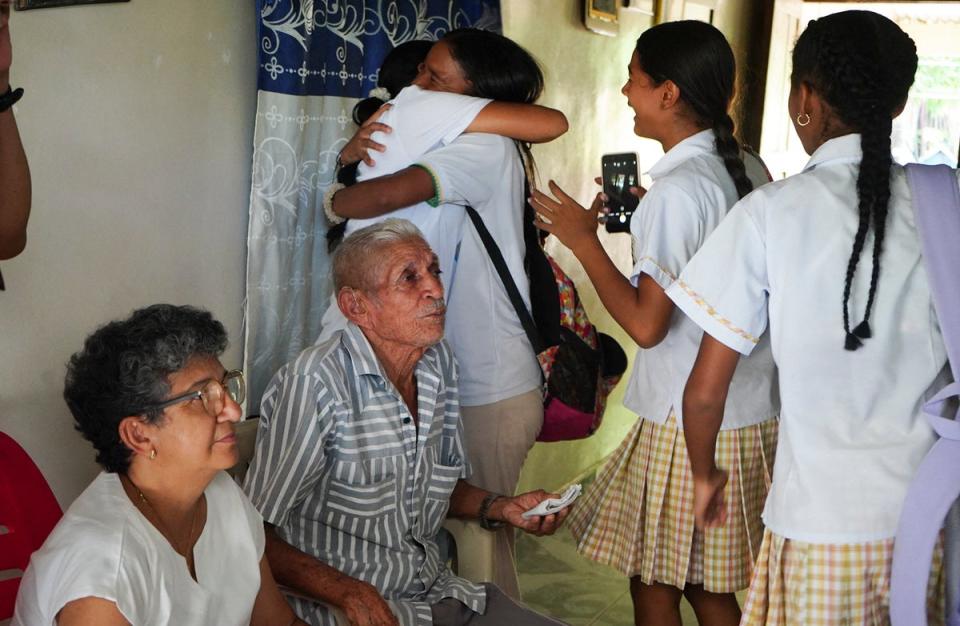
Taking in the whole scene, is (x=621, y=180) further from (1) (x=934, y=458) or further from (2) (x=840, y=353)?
(1) (x=934, y=458)

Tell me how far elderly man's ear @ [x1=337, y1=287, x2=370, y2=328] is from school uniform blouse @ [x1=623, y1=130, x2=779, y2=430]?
0.52 m

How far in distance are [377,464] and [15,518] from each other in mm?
610

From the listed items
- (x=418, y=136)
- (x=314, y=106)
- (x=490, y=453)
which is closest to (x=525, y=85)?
(x=418, y=136)

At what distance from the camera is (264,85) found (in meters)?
2.31

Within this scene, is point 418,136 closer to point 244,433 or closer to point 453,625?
point 244,433

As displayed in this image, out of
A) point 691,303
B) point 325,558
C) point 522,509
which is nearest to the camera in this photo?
point 691,303

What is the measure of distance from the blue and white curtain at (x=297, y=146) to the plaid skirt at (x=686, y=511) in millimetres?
879

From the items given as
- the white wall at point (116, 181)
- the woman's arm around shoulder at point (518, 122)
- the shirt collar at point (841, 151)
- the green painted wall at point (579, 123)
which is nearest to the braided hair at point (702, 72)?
the woman's arm around shoulder at point (518, 122)

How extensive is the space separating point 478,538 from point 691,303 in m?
0.76

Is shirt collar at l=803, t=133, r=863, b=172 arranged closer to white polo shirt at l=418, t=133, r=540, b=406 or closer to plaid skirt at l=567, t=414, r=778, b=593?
plaid skirt at l=567, t=414, r=778, b=593

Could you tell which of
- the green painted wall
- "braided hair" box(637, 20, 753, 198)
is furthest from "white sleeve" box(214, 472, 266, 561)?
the green painted wall

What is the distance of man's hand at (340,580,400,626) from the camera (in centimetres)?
173

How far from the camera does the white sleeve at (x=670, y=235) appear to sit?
1.95m

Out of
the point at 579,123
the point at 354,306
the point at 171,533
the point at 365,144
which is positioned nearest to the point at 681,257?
the point at 354,306
